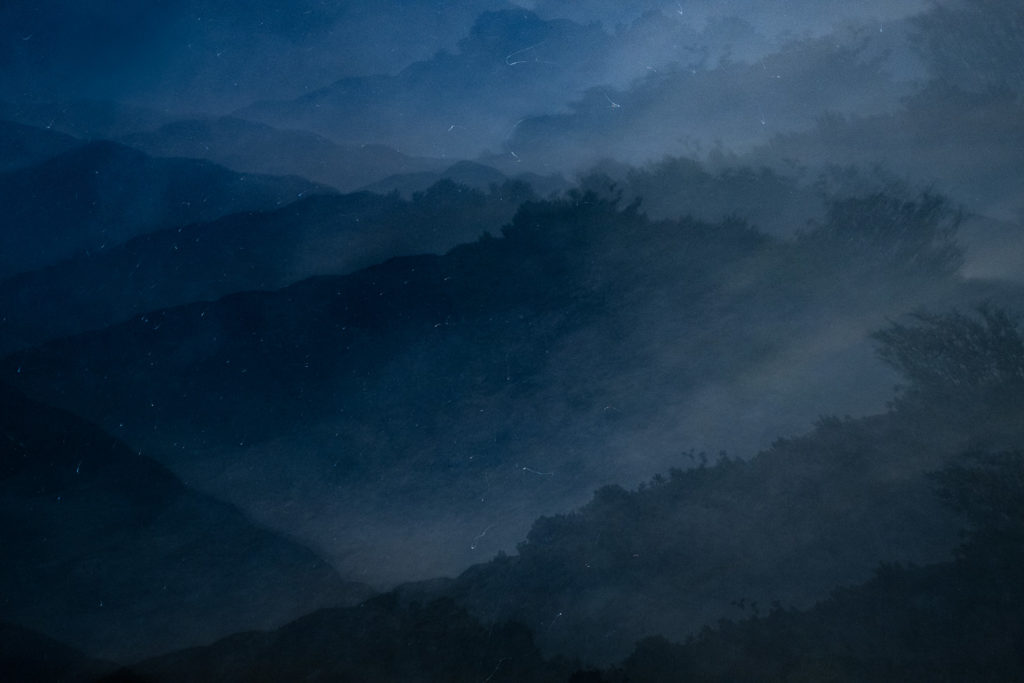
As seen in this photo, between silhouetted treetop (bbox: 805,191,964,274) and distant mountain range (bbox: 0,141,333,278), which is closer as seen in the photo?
silhouetted treetop (bbox: 805,191,964,274)

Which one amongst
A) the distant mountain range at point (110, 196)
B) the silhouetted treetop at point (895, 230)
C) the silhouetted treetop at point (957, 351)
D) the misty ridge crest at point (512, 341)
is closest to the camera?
the misty ridge crest at point (512, 341)

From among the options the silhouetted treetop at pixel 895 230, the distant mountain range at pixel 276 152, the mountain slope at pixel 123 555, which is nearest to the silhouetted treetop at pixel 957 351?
the silhouetted treetop at pixel 895 230

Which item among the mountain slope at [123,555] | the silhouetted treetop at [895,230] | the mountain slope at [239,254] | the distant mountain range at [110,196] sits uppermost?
the distant mountain range at [110,196]

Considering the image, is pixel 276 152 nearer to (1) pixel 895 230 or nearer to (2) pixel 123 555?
(2) pixel 123 555

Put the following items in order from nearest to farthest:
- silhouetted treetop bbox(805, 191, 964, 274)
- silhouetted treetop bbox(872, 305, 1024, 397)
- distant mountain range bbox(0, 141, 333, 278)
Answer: silhouetted treetop bbox(872, 305, 1024, 397), silhouetted treetop bbox(805, 191, 964, 274), distant mountain range bbox(0, 141, 333, 278)

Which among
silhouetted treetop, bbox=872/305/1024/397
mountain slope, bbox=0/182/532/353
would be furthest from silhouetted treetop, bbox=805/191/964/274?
mountain slope, bbox=0/182/532/353

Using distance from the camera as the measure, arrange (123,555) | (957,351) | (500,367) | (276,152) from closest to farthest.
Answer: (123,555) → (957,351) → (500,367) → (276,152)

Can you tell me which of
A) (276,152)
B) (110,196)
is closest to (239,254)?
(276,152)

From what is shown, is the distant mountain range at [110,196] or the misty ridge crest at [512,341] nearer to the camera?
the misty ridge crest at [512,341]

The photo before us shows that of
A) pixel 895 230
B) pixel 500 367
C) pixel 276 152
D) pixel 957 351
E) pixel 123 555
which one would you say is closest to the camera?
pixel 123 555

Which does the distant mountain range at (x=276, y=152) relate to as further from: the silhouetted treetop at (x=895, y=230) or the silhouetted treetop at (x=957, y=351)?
the silhouetted treetop at (x=957, y=351)

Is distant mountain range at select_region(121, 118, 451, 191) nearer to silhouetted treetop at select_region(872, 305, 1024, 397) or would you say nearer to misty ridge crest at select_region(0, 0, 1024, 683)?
misty ridge crest at select_region(0, 0, 1024, 683)

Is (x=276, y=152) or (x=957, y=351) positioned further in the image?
(x=276, y=152)

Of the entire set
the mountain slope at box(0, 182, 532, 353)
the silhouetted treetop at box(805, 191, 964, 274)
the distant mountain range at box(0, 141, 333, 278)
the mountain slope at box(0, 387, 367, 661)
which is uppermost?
the distant mountain range at box(0, 141, 333, 278)
